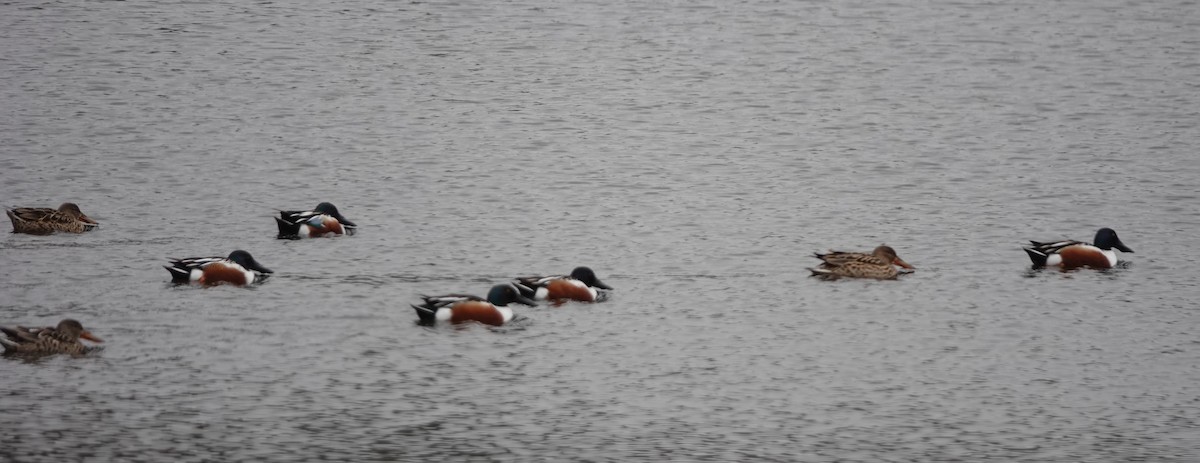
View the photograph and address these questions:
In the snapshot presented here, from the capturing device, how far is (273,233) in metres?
26.4

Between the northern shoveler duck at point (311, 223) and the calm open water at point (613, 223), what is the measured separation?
347 millimetres

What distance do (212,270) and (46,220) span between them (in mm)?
4591

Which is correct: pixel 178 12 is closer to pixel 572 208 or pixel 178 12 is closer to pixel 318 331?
pixel 572 208

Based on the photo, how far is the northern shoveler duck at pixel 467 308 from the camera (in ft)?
65.3

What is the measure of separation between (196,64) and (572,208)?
1984cm

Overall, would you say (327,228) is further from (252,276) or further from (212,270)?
(212,270)

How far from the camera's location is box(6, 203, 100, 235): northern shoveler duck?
25281mm

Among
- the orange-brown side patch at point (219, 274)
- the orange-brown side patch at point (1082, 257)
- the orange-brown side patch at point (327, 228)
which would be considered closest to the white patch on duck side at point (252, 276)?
the orange-brown side patch at point (219, 274)

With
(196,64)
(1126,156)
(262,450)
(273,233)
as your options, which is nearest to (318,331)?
(262,450)

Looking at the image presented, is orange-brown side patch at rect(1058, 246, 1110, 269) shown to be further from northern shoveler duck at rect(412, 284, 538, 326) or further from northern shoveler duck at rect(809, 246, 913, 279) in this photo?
northern shoveler duck at rect(412, 284, 538, 326)

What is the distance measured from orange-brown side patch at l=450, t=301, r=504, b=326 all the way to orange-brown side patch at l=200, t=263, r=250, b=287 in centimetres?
381

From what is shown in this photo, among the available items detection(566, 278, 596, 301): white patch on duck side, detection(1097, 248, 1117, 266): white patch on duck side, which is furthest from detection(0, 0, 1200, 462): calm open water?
detection(566, 278, 596, 301): white patch on duck side

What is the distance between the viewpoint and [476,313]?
20.1 m

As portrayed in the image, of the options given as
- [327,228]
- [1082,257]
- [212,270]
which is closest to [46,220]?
[327,228]
